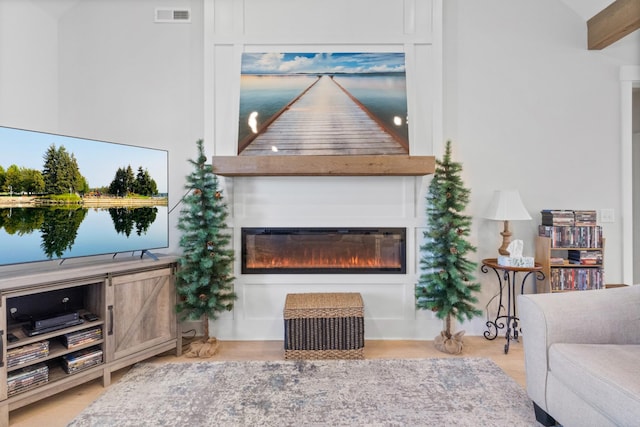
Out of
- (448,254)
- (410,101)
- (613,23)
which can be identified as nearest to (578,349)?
(448,254)

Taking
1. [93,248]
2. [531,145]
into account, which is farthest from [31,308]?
[531,145]

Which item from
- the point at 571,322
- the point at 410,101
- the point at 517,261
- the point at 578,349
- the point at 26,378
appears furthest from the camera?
the point at 410,101

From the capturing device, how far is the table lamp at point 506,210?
2651 mm

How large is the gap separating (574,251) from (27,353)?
4037 mm

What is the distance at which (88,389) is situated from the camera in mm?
2150

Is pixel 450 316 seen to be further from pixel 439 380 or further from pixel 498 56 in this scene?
pixel 498 56

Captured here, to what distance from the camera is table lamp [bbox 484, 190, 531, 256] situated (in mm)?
2651

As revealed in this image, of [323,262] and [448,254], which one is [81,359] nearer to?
[323,262]

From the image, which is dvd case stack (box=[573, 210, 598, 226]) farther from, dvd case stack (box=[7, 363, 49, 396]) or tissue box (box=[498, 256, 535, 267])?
dvd case stack (box=[7, 363, 49, 396])

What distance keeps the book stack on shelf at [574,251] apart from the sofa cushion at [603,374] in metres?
1.20

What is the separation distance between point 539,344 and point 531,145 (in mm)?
2019

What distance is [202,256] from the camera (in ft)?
8.43

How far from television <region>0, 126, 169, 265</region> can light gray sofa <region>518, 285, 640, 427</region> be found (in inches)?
104

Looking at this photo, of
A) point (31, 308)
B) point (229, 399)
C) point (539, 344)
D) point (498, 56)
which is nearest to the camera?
point (539, 344)
